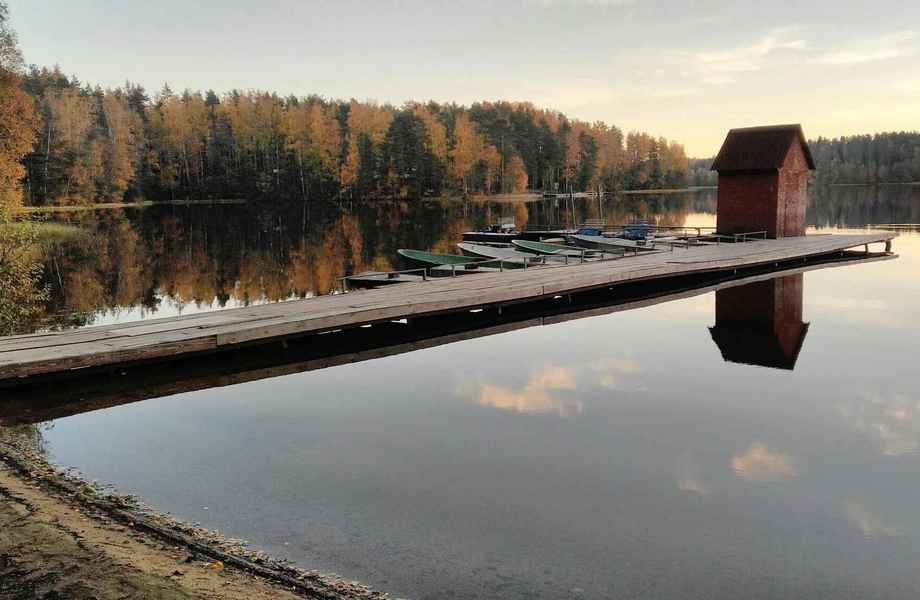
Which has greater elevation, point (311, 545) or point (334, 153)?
point (334, 153)

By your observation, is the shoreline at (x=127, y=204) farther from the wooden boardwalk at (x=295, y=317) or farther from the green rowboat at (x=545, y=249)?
the wooden boardwalk at (x=295, y=317)

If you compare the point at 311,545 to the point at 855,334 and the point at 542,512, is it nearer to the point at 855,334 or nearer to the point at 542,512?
the point at 542,512

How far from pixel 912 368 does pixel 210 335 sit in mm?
13406

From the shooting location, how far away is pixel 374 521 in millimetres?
7219

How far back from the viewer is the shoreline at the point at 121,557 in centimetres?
508

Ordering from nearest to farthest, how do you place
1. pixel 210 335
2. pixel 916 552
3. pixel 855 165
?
pixel 916 552, pixel 210 335, pixel 855 165

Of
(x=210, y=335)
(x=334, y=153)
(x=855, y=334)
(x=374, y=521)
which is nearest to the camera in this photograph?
(x=374, y=521)

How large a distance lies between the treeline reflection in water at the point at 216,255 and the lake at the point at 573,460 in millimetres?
5029

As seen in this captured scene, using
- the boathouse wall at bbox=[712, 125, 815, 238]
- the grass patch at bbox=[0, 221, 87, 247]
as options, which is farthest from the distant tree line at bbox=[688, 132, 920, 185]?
the grass patch at bbox=[0, 221, 87, 247]

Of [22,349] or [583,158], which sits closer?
[22,349]

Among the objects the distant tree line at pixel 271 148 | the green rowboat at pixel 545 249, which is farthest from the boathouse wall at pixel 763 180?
the distant tree line at pixel 271 148

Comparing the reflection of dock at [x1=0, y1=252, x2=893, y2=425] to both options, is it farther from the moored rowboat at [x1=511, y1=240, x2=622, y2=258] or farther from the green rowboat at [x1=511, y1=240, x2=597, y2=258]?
the green rowboat at [x1=511, y1=240, x2=597, y2=258]

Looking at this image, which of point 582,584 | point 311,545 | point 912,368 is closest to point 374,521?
point 311,545

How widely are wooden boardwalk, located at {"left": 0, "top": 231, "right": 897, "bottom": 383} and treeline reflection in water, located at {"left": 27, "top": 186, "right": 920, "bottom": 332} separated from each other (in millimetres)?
6980
